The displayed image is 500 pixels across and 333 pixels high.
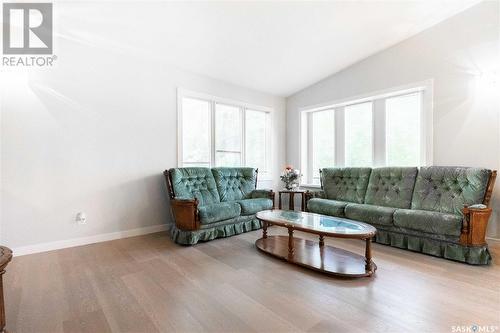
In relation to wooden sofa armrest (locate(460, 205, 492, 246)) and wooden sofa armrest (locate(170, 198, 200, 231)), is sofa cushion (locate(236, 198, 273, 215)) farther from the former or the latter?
wooden sofa armrest (locate(460, 205, 492, 246))

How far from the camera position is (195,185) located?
399cm

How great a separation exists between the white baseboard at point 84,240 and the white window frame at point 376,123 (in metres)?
3.16

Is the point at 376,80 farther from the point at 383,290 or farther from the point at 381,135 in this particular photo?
the point at 383,290

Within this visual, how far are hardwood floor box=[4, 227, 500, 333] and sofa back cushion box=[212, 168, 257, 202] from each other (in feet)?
4.84

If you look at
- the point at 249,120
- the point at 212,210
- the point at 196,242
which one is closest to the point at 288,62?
the point at 249,120

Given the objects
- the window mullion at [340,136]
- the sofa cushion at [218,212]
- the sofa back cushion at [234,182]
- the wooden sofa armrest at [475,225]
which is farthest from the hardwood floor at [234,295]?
the window mullion at [340,136]

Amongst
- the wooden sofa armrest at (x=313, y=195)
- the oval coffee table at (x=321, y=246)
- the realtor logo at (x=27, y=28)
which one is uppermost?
the realtor logo at (x=27, y=28)

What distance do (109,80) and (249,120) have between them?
2675 millimetres

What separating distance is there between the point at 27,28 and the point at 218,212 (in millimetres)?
3206

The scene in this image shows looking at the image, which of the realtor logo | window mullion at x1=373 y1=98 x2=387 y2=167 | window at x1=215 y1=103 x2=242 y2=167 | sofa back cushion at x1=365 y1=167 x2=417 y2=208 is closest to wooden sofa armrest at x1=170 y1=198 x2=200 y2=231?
window at x1=215 y1=103 x2=242 y2=167

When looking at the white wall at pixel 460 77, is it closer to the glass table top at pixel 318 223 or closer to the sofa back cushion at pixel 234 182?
the glass table top at pixel 318 223

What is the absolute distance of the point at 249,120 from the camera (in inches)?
209

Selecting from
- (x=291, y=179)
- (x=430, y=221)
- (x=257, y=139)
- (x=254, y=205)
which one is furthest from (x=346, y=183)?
(x=257, y=139)

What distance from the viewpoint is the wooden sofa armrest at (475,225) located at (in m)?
2.61
